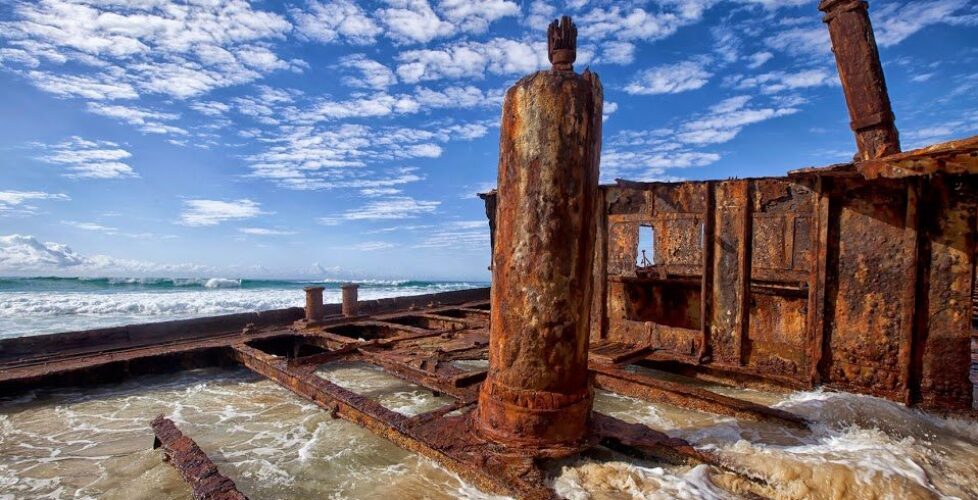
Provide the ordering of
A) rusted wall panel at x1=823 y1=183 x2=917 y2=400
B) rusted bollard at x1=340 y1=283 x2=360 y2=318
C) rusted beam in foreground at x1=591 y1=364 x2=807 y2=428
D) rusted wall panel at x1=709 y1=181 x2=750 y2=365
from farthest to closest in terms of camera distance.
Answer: rusted bollard at x1=340 y1=283 x2=360 y2=318, rusted wall panel at x1=709 y1=181 x2=750 y2=365, rusted wall panel at x1=823 y1=183 x2=917 y2=400, rusted beam in foreground at x1=591 y1=364 x2=807 y2=428

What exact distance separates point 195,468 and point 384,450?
5.12ft

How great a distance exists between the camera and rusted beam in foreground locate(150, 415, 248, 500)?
2.57 meters

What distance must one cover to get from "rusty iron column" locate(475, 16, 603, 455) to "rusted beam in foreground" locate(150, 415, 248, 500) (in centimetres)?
173

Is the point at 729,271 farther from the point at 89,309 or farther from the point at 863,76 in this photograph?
the point at 89,309

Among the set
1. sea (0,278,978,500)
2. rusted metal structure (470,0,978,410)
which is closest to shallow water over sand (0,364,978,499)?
sea (0,278,978,500)

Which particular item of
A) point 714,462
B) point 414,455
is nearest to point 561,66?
point 714,462

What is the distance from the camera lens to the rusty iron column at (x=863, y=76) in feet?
22.6

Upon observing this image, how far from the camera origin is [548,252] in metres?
3.03

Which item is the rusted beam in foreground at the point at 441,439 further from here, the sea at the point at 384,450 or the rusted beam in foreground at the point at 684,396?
the rusted beam in foreground at the point at 684,396

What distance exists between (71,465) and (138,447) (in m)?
0.47

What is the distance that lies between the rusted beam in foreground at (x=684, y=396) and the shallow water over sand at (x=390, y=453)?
4.5 inches

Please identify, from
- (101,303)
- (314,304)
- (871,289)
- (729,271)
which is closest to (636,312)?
(729,271)

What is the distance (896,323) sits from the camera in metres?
4.66

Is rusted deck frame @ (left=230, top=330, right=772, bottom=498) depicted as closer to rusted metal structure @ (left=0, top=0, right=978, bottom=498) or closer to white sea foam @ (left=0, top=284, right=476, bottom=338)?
rusted metal structure @ (left=0, top=0, right=978, bottom=498)
